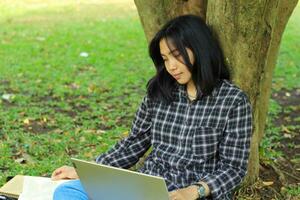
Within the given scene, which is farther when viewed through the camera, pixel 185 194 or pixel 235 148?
pixel 235 148

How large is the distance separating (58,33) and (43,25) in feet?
2.95

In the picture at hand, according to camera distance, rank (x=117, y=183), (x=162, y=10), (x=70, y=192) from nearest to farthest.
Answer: (x=117, y=183) < (x=70, y=192) < (x=162, y=10)

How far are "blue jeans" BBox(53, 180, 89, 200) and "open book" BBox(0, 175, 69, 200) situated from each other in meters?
0.16

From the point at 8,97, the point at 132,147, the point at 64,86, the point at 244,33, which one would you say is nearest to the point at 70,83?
the point at 64,86

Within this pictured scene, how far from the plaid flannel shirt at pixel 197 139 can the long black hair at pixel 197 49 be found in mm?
60

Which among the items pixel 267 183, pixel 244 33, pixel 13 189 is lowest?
pixel 267 183

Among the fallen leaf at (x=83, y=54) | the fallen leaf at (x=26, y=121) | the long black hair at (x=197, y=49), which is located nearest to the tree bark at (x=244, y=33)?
the long black hair at (x=197, y=49)

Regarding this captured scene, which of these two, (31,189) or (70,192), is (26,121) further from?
(70,192)

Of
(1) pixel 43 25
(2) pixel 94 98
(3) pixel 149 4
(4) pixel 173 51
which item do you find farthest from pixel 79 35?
(4) pixel 173 51

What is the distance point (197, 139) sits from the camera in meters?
2.77

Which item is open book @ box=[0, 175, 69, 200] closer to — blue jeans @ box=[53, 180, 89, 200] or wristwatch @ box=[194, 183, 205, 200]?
blue jeans @ box=[53, 180, 89, 200]

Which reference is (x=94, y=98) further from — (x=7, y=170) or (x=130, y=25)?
(x=130, y=25)

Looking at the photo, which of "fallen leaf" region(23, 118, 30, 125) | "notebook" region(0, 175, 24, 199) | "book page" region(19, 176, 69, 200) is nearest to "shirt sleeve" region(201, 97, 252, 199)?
"book page" region(19, 176, 69, 200)

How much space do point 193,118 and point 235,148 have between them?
0.28 meters
